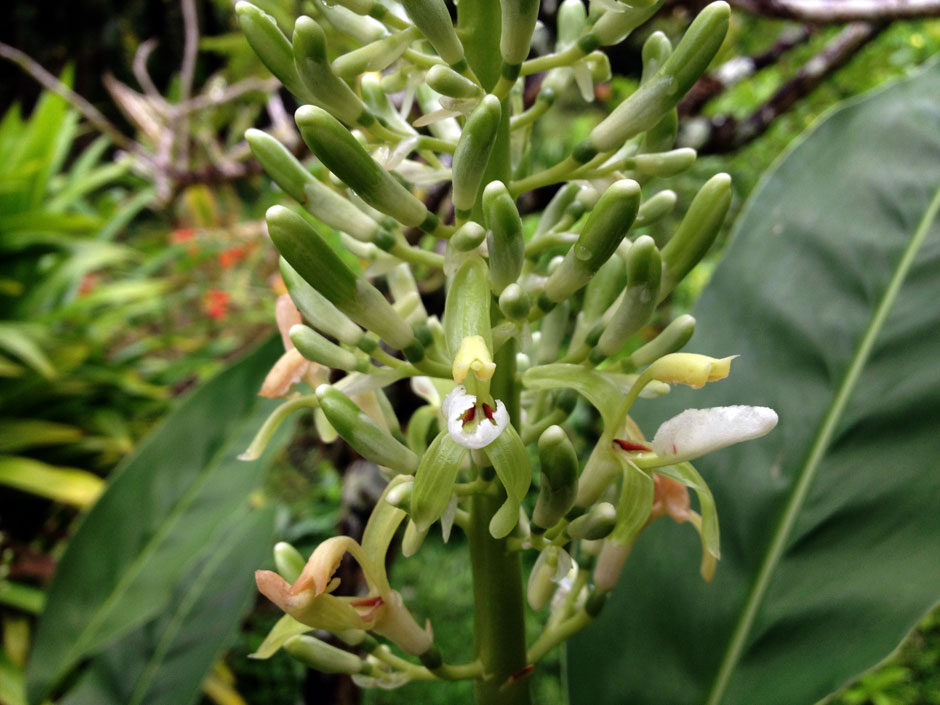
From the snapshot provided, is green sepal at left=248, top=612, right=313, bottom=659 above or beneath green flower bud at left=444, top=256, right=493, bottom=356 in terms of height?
beneath

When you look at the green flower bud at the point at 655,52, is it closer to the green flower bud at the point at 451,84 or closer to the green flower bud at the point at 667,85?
the green flower bud at the point at 667,85

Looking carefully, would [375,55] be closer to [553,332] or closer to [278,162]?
[278,162]

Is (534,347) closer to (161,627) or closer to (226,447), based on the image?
(226,447)

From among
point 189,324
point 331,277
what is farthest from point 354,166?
point 189,324

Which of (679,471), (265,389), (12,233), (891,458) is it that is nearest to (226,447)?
(265,389)

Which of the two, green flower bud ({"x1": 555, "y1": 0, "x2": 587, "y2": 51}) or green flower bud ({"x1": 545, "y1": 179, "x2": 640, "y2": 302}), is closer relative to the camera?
green flower bud ({"x1": 545, "y1": 179, "x2": 640, "y2": 302})

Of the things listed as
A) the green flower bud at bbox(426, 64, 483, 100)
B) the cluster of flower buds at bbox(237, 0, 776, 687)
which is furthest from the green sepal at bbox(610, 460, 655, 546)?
the green flower bud at bbox(426, 64, 483, 100)

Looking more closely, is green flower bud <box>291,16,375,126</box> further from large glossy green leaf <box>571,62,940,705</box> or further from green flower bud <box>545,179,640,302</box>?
large glossy green leaf <box>571,62,940,705</box>
